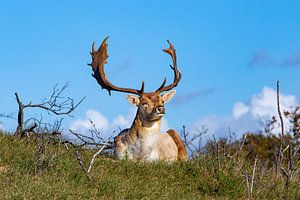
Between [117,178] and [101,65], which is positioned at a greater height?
[101,65]

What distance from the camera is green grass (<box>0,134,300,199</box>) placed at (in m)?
8.62

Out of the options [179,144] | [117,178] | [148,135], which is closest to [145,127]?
[148,135]

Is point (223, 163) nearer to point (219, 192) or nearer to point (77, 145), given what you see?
point (219, 192)

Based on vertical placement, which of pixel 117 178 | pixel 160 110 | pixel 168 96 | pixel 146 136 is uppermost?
pixel 168 96

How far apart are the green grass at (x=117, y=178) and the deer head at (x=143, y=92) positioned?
4.49ft

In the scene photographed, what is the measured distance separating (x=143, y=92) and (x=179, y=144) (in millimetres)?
1155

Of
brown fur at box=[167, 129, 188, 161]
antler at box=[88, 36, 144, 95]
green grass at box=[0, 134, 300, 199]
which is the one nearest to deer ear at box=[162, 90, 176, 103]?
brown fur at box=[167, 129, 188, 161]

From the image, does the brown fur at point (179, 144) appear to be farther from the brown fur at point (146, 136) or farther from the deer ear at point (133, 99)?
the deer ear at point (133, 99)

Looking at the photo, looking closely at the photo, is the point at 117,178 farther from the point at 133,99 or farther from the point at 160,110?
the point at 133,99

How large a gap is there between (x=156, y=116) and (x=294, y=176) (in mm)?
2323

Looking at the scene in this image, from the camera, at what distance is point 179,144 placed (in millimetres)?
13242

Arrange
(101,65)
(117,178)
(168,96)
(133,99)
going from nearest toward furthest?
1. (117,178)
2. (133,99)
3. (168,96)
4. (101,65)

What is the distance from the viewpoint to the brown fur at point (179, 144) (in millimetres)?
13039

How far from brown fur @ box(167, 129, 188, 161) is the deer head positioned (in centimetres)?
75
